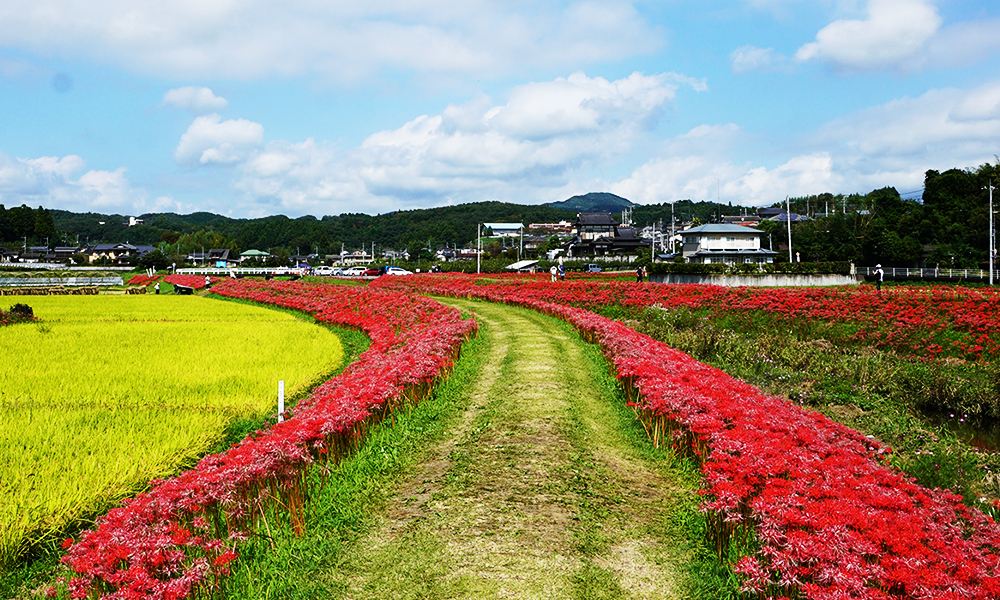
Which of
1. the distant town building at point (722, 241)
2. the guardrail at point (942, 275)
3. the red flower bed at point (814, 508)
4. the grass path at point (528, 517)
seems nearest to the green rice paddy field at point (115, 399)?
the grass path at point (528, 517)

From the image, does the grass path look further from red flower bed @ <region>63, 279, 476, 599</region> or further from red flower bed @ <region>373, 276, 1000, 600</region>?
red flower bed @ <region>63, 279, 476, 599</region>

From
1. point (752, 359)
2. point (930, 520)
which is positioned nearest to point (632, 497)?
point (930, 520)

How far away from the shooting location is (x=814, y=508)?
16.6ft

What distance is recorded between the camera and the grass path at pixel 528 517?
5477 millimetres

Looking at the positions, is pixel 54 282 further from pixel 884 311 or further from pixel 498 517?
pixel 498 517

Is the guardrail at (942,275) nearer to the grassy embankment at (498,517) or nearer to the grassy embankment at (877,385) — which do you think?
the grassy embankment at (877,385)

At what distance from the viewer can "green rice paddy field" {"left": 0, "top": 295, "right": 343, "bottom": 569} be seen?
673 centimetres

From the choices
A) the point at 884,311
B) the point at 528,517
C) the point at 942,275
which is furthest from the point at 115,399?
the point at 942,275

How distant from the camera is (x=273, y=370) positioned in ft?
46.3

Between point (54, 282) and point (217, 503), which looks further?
point (54, 282)

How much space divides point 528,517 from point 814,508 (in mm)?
2714

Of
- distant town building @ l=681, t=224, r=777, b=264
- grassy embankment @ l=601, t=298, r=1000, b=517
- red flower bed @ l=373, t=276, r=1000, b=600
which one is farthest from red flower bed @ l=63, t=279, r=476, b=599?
distant town building @ l=681, t=224, r=777, b=264

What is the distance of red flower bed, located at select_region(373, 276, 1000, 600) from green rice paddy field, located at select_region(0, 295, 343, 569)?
6.14 meters

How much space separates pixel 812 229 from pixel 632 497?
277 ft
